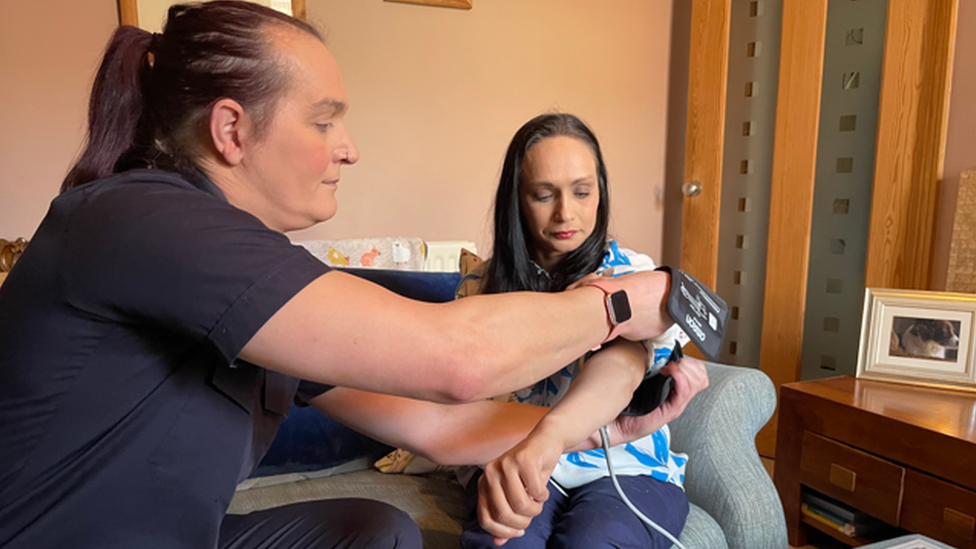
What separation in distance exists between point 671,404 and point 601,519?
0.23m

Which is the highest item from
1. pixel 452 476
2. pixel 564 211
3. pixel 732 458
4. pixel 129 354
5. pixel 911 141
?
pixel 911 141

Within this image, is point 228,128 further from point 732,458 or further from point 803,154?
point 803,154

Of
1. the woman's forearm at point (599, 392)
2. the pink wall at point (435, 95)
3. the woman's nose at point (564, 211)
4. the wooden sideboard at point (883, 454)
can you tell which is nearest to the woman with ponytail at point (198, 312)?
the woman's forearm at point (599, 392)

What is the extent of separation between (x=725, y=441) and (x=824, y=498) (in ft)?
2.51

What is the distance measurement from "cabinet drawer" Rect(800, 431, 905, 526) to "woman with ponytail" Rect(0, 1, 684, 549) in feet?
3.81

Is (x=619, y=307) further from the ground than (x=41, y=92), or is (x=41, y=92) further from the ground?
(x=41, y=92)

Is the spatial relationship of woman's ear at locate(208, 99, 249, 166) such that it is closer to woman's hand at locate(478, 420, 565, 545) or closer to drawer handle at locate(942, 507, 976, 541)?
woman's hand at locate(478, 420, 565, 545)

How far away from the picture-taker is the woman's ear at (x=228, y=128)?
0.69m

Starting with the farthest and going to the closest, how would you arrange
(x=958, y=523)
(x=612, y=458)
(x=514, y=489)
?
(x=958, y=523)
(x=612, y=458)
(x=514, y=489)

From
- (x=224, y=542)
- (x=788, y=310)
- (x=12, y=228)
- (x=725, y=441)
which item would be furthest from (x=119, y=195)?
(x=788, y=310)

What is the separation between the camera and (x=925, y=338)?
5.72 feet

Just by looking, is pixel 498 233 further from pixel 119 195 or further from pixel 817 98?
pixel 817 98

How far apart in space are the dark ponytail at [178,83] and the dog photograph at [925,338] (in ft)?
5.95

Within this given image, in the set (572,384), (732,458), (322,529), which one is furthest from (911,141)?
(322,529)
